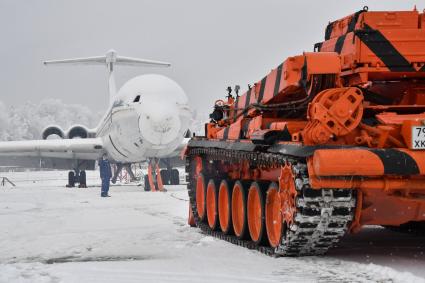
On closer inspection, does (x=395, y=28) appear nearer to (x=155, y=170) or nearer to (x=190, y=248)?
(x=190, y=248)

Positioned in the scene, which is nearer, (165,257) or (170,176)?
(165,257)

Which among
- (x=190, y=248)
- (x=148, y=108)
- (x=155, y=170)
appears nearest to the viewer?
(x=190, y=248)

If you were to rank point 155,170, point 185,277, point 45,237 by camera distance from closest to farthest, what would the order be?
point 185,277, point 45,237, point 155,170

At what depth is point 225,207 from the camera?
39.6 feet

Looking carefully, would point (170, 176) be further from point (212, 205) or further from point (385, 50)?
point (385, 50)

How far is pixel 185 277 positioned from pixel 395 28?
3995 mm

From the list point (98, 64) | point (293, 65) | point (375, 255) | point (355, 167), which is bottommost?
point (375, 255)

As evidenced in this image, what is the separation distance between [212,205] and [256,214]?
2.52 metres

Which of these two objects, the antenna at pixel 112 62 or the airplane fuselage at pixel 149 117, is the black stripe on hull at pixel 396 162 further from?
the antenna at pixel 112 62

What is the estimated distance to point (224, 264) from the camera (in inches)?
330

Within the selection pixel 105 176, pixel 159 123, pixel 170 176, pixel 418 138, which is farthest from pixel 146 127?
pixel 418 138

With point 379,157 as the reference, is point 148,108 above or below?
above

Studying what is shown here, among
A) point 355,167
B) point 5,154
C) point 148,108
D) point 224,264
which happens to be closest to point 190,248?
point 224,264

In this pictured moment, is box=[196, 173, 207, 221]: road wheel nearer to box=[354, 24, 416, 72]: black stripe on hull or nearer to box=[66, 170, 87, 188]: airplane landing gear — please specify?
box=[354, 24, 416, 72]: black stripe on hull
